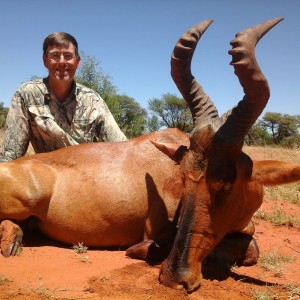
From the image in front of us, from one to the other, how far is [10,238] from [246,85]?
3.19 m

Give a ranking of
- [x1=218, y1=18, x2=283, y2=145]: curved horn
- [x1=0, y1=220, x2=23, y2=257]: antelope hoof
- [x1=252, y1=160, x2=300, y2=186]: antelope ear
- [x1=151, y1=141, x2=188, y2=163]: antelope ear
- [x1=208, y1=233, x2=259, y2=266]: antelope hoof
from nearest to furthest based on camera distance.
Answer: [x1=218, y1=18, x2=283, y2=145]: curved horn → [x1=252, y1=160, x2=300, y2=186]: antelope ear → [x1=151, y1=141, x2=188, y2=163]: antelope ear → [x1=208, y1=233, x2=259, y2=266]: antelope hoof → [x1=0, y1=220, x2=23, y2=257]: antelope hoof

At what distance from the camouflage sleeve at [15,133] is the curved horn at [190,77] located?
3.19 meters

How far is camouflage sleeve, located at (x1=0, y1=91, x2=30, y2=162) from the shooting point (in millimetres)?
6871

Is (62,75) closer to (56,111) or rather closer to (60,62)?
(60,62)

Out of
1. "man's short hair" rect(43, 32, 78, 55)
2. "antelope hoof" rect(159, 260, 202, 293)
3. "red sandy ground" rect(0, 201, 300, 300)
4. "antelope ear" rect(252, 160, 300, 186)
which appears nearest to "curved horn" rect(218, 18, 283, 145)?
"antelope ear" rect(252, 160, 300, 186)

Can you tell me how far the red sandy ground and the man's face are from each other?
286 centimetres

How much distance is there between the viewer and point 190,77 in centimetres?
483

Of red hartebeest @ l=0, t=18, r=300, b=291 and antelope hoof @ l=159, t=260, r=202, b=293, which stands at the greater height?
red hartebeest @ l=0, t=18, r=300, b=291

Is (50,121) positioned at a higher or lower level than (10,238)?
higher

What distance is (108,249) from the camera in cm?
538

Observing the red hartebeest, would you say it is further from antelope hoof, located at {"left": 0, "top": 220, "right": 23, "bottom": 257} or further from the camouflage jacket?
the camouflage jacket

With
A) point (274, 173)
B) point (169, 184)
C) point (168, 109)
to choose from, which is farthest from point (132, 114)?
point (274, 173)

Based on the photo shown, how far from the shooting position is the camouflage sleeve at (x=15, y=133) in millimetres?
6871

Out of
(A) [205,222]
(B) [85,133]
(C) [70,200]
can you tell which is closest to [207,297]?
(A) [205,222]
